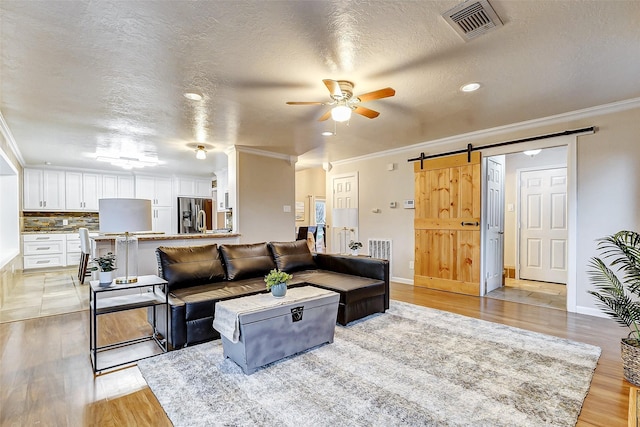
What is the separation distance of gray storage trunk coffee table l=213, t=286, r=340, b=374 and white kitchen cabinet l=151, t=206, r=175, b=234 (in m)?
6.52

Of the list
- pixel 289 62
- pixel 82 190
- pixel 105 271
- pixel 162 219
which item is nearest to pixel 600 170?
pixel 289 62

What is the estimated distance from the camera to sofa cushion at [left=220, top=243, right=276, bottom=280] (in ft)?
11.9

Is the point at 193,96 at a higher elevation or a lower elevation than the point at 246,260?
higher

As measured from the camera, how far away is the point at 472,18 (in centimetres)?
194

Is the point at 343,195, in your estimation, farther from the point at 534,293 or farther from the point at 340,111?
the point at 340,111

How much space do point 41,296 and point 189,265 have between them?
314 centimetres

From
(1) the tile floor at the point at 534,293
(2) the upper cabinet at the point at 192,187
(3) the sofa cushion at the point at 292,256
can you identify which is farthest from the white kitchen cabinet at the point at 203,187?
(1) the tile floor at the point at 534,293

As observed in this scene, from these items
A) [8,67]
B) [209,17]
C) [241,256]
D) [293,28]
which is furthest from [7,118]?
[293,28]

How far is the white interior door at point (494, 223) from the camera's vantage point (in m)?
4.80

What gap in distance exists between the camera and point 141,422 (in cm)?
177

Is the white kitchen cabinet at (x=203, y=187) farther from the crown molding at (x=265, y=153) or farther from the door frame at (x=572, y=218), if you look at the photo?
the door frame at (x=572, y=218)

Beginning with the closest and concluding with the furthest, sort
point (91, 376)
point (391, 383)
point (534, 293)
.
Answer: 1. point (391, 383)
2. point (91, 376)
3. point (534, 293)

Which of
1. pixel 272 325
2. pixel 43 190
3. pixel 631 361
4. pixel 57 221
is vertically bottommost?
pixel 631 361

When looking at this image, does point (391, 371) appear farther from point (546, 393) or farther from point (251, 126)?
point (251, 126)
